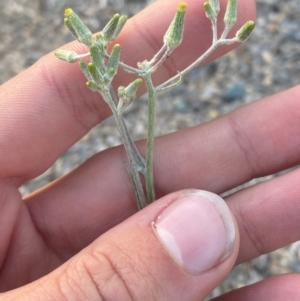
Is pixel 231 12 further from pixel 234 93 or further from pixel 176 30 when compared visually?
pixel 234 93

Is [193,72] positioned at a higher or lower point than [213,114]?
higher

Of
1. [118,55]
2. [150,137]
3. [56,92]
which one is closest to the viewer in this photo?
[118,55]

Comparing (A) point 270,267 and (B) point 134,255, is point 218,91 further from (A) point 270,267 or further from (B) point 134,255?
(B) point 134,255

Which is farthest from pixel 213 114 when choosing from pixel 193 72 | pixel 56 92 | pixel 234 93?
pixel 56 92

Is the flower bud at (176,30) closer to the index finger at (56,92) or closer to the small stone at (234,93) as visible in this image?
the index finger at (56,92)

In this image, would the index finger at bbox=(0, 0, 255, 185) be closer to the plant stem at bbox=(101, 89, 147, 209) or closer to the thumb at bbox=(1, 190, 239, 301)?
the plant stem at bbox=(101, 89, 147, 209)

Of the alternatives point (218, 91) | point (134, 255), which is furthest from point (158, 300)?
point (218, 91)
